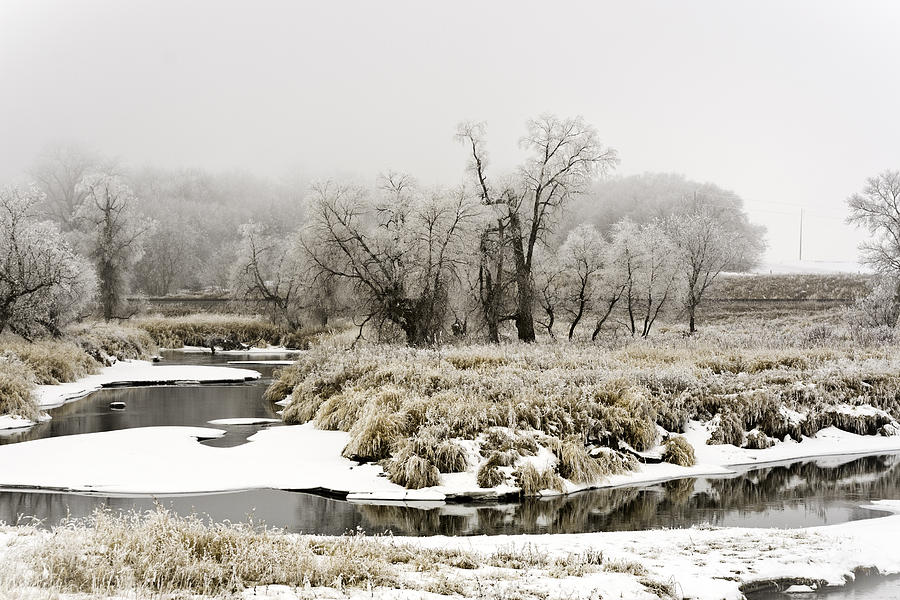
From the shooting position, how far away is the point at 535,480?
43.3ft

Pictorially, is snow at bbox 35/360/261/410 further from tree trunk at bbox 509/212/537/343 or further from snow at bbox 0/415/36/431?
tree trunk at bbox 509/212/537/343

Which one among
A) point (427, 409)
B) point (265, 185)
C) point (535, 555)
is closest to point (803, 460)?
point (427, 409)

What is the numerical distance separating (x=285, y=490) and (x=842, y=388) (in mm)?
15414

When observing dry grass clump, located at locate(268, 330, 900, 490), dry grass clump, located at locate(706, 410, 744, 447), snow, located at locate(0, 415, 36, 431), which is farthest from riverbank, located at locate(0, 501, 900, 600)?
snow, located at locate(0, 415, 36, 431)

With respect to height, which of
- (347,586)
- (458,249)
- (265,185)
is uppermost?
(265,185)

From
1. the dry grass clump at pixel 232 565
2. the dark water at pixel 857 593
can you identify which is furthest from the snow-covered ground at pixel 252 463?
the dark water at pixel 857 593

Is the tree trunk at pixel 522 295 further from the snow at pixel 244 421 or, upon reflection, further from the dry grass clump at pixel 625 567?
the dry grass clump at pixel 625 567

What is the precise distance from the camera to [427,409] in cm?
1530

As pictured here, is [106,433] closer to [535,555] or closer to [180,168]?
[535,555]

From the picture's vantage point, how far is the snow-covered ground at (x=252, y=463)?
12.8 m

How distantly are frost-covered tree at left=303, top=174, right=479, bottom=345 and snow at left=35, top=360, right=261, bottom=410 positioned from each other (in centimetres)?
610

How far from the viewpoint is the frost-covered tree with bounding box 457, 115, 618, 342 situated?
32.2 metres

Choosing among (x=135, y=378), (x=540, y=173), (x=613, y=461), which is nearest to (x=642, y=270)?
(x=540, y=173)

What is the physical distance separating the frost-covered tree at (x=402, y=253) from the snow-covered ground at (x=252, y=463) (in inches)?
510
